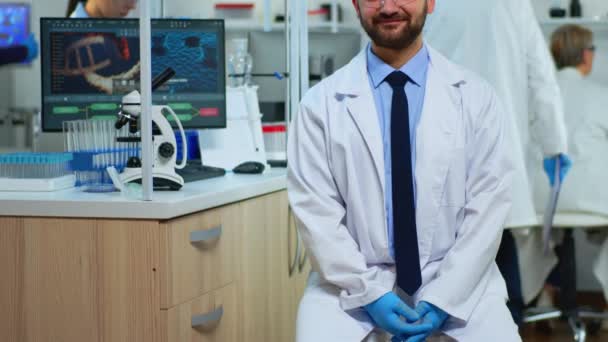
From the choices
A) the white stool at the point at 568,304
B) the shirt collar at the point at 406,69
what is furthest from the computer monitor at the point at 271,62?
the shirt collar at the point at 406,69

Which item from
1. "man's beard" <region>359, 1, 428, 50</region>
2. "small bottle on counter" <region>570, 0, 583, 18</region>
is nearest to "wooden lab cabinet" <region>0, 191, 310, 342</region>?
"man's beard" <region>359, 1, 428, 50</region>

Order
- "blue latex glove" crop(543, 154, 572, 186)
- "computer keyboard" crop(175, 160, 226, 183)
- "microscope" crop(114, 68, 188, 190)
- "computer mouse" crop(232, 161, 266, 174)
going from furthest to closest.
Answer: "blue latex glove" crop(543, 154, 572, 186), "computer mouse" crop(232, 161, 266, 174), "computer keyboard" crop(175, 160, 226, 183), "microscope" crop(114, 68, 188, 190)

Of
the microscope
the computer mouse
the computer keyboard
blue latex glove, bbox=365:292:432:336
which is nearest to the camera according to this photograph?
blue latex glove, bbox=365:292:432:336

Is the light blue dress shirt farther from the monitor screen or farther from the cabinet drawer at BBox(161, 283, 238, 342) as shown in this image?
the monitor screen

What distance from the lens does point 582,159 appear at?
4.32 meters

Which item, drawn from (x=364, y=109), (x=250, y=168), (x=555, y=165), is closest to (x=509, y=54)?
(x=555, y=165)

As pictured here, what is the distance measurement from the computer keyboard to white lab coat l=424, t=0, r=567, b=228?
1.04 m

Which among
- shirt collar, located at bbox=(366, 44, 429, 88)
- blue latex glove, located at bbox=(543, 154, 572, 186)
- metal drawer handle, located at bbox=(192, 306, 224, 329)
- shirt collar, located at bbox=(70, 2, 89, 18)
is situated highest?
shirt collar, located at bbox=(70, 2, 89, 18)

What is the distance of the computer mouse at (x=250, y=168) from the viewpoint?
2.98 metres

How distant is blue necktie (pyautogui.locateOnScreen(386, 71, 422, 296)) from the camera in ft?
6.51

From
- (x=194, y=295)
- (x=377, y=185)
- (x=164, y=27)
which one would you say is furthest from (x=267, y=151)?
(x=377, y=185)

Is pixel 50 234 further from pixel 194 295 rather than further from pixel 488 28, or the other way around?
pixel 488 28

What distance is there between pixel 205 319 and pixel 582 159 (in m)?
2.48

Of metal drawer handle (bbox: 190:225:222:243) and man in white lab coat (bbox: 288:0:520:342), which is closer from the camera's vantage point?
man in white lab coat (bbox: 288:0:520:342)
